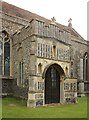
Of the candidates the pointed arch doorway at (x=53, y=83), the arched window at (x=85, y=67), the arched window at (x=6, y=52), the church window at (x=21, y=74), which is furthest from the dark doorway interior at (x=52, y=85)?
the arched window at (x=85, y=67)

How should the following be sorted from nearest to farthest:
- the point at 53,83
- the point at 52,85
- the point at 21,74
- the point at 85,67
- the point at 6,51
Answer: the point at 52,85 → the point at 53,83 → the point at 21,74 → the point at 6,51 → the point at 85,67

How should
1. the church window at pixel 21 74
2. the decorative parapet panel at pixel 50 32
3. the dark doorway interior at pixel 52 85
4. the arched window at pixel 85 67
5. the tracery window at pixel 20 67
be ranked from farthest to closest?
1. the arched window at pixel 85 67
2. the tracery window at pixel 20 67
3. the church window at pixel 21 74
4. the dark doorway interior at pixel 52 85
5. the decorative parapet panel at pixel 50 32

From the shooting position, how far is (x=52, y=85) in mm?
17797

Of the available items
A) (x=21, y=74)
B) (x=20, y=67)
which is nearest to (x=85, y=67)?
(x=20, y=67)

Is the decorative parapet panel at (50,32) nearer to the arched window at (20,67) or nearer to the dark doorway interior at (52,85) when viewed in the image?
the dark doorway interior at (52,85)

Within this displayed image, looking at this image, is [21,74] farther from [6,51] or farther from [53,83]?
[6,51]

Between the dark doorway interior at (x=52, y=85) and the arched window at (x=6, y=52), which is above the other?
the arched window at (x=6, y=52)

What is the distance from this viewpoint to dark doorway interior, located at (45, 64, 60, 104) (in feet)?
57.1

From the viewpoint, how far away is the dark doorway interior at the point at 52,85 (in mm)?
17391

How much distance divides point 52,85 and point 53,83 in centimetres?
22

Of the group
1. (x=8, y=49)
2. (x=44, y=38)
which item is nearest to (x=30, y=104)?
(x=44, y=38)

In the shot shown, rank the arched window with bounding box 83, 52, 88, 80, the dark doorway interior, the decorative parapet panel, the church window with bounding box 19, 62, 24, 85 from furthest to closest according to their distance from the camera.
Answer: the arched window with bounding box 83, 52, 88, 80 < the church window with bounding box 19, 62, 24, 85 < the dark doorway interior < the decorative parapet panel

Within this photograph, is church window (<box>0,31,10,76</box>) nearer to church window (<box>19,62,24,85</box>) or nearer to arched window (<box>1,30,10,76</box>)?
arched window (<box>1,30,10,76</box>)

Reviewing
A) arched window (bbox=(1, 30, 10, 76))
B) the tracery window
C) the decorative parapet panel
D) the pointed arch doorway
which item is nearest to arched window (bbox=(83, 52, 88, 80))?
the decorative parapet panel
